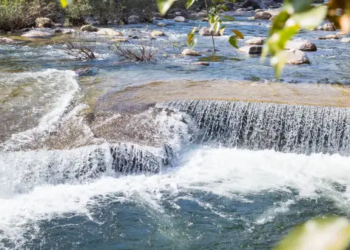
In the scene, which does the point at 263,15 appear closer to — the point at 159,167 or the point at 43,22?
the point at 43,22

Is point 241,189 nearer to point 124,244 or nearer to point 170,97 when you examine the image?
point 124,244

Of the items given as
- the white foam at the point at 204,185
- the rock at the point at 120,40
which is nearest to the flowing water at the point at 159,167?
the white foam at the point at 204,185

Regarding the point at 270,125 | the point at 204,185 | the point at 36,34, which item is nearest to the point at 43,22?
the point at 36,34

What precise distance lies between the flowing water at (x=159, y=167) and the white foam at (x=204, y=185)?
0.05 ft

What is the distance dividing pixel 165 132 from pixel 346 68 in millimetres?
5654

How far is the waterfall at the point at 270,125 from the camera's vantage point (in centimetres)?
684

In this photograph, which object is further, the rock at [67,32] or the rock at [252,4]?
the rock at [252,4]

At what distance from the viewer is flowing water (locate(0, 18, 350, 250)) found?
4.45m

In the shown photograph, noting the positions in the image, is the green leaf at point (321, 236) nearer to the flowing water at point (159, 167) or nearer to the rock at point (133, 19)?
the flowing water at point (159, 167)

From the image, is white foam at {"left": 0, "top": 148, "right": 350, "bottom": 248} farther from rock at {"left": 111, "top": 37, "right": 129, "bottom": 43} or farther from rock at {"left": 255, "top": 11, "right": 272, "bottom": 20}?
rock at {"left": 255, "top": 11, "right": 272, "bottom": 20}

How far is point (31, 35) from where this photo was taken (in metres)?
15.2

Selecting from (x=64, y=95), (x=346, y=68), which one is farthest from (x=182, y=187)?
(x=346, y=68)

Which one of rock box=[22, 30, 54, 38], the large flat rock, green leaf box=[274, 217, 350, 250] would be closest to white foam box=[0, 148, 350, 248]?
the large flat rock

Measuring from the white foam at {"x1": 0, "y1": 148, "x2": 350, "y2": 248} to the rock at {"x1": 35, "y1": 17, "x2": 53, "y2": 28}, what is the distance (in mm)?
13485
